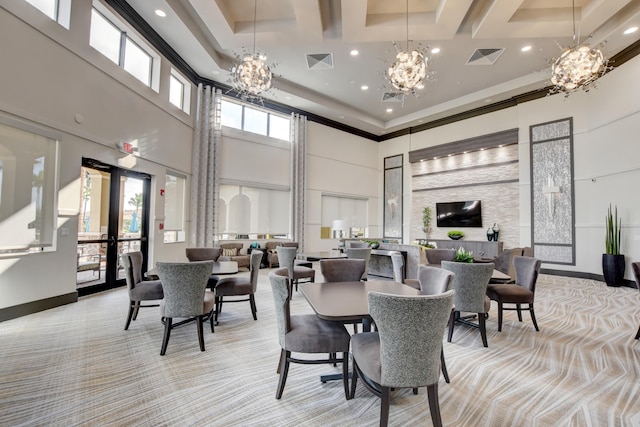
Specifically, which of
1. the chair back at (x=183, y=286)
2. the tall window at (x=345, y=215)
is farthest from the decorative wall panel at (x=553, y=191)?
the chair back at (x=183, y=286)

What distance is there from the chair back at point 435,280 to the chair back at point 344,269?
30.2 inches

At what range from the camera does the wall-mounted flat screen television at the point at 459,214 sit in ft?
33.1

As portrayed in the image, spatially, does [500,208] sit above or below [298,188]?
below

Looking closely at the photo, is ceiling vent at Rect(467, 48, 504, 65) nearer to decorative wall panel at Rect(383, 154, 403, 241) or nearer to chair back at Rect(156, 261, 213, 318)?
decorative wall panel at Rect(383, 154, 403, 241)

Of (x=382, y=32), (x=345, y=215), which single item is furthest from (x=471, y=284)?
(x=345, y=215)

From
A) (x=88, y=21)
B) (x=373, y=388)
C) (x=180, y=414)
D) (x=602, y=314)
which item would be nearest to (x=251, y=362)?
(x=180, y=414)

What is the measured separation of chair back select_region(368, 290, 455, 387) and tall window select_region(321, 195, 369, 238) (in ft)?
29.2

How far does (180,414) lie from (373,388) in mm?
1377

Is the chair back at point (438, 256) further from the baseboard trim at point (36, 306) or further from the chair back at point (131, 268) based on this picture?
the baseboard trim at point (36, 306)

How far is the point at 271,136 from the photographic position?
→ 9.88 meters

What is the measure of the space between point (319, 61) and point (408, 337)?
7.65m

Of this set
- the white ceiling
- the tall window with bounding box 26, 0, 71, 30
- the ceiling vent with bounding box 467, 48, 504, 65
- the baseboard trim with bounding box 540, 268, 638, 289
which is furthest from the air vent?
the tall window with bounding box 26, 0, 71, 30

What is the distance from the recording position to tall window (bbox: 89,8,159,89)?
5156 mm

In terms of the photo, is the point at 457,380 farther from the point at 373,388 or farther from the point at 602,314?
the point at 602,314
